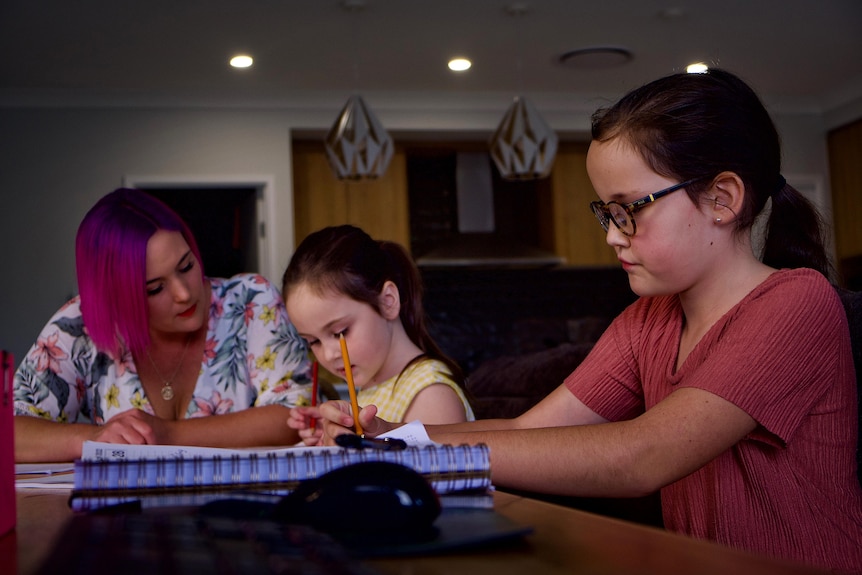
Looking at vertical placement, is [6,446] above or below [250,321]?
below

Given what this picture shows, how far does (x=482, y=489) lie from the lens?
644mm

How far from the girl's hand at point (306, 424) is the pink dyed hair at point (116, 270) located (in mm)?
445

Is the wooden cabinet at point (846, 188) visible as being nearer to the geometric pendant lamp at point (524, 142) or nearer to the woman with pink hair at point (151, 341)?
the geometric pendant lamp at point (524, 142)

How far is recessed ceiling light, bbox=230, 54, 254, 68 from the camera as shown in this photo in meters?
4.74

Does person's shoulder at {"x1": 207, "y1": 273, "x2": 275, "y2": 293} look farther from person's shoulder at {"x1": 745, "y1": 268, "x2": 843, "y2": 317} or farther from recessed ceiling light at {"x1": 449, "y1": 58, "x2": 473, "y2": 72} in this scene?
recessed ceiling light at {"x1": 449, "y1": 58, "x2": 473, "y2": 72}

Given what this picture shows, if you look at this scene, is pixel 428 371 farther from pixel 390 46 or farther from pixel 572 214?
pixel 572 214

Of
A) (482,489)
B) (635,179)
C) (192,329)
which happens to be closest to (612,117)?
(635,179)

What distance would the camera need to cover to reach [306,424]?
1.44 m

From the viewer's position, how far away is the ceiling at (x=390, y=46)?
13.7 feet

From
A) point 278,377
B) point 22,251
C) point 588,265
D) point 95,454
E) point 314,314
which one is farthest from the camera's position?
point 588,265

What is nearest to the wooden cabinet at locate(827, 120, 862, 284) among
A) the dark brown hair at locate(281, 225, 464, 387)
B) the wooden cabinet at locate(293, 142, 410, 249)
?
the wooden cabinet at locate(293, 142, 410, 249)

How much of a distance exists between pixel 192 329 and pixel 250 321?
0.11m

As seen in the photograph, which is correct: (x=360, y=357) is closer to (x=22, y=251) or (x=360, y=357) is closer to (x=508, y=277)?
(x=22, y=251)

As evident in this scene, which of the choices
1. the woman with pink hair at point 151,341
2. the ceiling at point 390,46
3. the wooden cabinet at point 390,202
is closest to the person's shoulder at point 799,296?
the woman with pink hair at point 151,341
